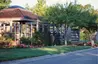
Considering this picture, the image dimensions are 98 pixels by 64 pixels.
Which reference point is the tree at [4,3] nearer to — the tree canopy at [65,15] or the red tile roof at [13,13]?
the red tile roof at [13,13]

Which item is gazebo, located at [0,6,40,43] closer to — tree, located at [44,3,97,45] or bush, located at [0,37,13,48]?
tree, located at [44,3,97,45]

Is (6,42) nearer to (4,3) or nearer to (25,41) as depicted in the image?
(25,41)

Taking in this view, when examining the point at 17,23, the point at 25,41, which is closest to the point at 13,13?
the point at 17,23

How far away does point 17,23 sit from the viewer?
111ft

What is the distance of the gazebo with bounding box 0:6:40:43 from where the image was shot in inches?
1268

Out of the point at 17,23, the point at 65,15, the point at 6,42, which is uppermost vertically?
the point at 65,15

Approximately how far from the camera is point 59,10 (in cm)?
3450

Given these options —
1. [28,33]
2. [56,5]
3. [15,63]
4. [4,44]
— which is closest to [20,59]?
[15,63]

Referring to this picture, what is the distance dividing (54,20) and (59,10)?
1.59 m

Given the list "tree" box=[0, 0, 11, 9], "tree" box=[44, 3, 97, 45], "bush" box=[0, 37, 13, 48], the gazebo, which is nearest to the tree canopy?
"tree" box=[44, 3, 97, 45]

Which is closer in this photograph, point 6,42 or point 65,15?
point 6,42

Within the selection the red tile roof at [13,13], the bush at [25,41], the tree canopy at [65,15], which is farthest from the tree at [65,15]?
the bush at [25,41]

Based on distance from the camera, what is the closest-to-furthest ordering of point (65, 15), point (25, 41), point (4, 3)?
point (4, 3)
point (25, 41)
point (65, 15)

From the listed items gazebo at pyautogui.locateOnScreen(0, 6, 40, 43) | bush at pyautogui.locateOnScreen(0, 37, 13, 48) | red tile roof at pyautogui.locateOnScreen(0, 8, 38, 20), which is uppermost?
red tile roof at pyautogui.locateOnScreen(0, 8, 38, 20)
